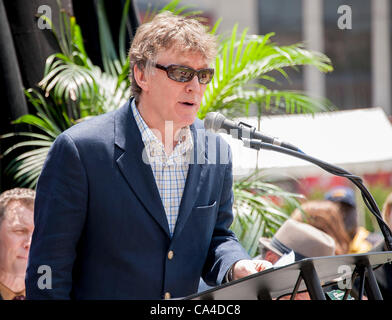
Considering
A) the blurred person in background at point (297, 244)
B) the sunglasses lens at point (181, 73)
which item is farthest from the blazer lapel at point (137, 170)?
the blurred person in background at point (297, 244)

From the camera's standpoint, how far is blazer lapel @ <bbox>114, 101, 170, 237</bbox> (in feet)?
8.15

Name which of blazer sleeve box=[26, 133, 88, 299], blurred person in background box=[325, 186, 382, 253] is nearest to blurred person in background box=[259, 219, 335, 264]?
blurred person in background box=[325, 186, 382, 253]

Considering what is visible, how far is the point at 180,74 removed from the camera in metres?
2.48

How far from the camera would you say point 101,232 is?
244 centimetres

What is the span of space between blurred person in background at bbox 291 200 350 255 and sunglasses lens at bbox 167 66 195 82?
93.2 inches

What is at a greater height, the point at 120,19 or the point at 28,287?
the point at 120,19

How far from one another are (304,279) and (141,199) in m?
0.78

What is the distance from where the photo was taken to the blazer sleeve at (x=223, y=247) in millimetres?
2531

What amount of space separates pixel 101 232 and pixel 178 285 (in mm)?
371

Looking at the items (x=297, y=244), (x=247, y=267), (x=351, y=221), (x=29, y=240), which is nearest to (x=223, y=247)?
(x=247, y=267)

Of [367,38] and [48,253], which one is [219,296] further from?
[367,38]

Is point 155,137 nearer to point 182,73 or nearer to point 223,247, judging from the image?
point 182,73
